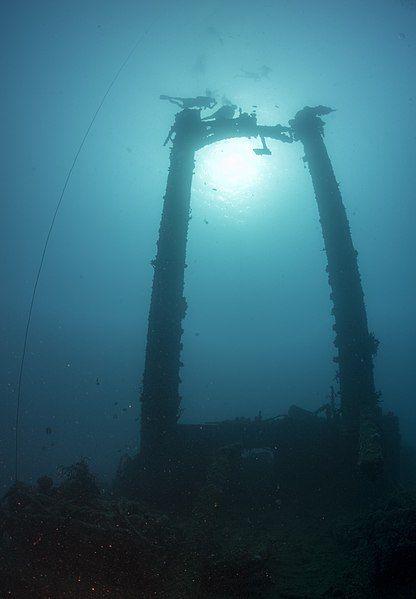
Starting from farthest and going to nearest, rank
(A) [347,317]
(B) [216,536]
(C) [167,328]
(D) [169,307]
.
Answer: (A) [347,317], (D) [169,307], (C) [167,328], (B) [216,536]

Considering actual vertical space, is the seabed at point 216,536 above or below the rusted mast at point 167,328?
below

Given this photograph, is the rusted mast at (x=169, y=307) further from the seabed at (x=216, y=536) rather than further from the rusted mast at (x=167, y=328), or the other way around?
Answer: the seabed at (x=216, y=536)

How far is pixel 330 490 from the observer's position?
9.50m

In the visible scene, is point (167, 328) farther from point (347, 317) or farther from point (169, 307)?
point (347, 317)

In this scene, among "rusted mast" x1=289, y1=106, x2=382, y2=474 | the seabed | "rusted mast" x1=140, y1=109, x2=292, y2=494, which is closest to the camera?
the seabed

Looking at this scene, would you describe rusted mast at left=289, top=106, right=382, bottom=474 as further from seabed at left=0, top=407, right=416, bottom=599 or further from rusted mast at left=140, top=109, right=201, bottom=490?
rusted mast at left=140, top=109, right=201, bottom=490

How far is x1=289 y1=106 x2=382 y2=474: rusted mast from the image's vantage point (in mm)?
10562

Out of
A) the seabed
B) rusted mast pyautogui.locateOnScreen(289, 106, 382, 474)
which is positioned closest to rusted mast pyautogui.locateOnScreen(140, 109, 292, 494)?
the seabed

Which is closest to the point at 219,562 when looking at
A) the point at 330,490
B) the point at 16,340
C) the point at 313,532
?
the point at 313,532

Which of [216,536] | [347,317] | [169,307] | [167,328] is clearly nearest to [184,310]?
[169,307]

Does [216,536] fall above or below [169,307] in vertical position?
below

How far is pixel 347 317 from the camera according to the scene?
11.7 m

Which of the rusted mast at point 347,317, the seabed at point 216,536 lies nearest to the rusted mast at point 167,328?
the seabed at point 216,536

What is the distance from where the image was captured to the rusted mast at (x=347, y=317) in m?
10.6
